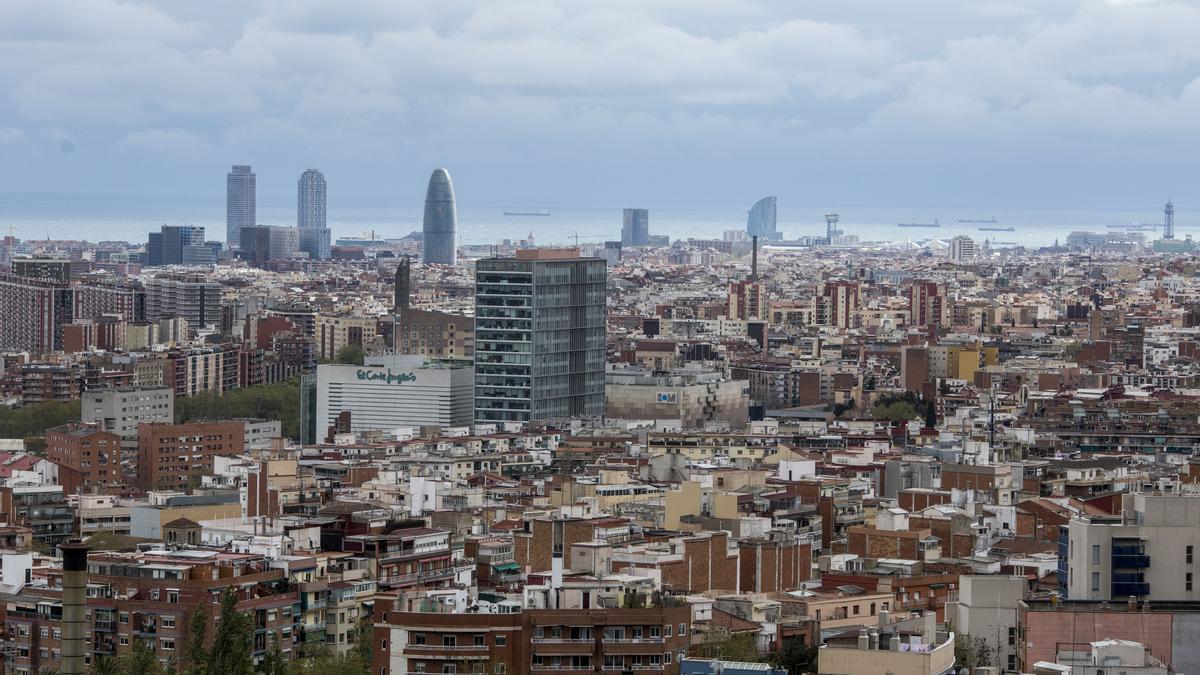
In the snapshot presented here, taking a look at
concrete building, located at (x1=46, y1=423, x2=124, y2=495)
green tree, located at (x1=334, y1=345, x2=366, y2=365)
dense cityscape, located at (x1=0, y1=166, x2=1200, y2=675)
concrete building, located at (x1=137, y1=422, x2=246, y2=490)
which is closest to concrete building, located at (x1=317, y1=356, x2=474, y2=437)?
dense cityscape, located at (x1=0, y1=166, x2=1200, y2=675)

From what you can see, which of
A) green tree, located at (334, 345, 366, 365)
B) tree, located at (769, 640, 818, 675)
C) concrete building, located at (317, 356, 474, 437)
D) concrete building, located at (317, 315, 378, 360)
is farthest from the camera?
concrete building, located at (317, 315, 378, 360)

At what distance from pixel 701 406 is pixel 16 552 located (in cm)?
3512

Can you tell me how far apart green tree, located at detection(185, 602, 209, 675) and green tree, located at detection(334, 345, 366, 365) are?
54.3 meters

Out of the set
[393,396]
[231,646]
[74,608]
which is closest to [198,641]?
[231,646]

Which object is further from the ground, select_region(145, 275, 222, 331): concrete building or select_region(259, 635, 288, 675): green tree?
select_region(145, 275, 222, 331): concrete building

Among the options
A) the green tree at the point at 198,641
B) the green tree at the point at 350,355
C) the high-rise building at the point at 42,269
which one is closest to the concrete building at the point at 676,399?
the green tree at the point at 350,355

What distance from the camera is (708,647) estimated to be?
2462 centimetres

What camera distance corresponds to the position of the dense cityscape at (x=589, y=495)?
2394cm

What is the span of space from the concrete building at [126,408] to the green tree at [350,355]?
19.3 metres

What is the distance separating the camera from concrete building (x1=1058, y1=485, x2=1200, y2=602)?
24.8 meters

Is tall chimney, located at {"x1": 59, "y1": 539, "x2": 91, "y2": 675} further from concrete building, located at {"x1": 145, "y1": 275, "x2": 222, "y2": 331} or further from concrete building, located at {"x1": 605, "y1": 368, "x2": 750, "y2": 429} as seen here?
concrete building, located at {"x1": 145, "y1": 275, "x2": 222, "y2": 331}

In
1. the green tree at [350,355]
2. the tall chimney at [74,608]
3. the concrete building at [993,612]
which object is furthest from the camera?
the green tree at [350,355]

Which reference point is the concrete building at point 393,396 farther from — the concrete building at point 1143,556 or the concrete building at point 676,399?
the concrete building at point 1143,556

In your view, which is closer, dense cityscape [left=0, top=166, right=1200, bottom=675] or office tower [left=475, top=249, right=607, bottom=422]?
dense cityscape [left=0, top=166, right=1200, bottom=675]
